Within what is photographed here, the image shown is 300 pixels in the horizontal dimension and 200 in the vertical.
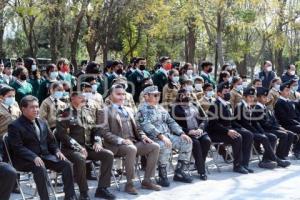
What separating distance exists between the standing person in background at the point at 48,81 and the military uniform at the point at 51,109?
0.99 m

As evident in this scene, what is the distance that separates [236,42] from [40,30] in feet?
39.4

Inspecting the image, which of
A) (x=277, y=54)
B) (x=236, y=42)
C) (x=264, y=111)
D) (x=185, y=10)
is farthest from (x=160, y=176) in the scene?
(x=277, y=54)

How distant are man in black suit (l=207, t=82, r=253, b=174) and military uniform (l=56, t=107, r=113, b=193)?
2.58 meters

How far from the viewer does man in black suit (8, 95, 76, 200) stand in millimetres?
6598

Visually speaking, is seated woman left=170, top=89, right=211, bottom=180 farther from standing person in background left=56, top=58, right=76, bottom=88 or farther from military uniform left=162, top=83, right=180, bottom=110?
standing person in background left=56, top=58, right=76, bottom=88

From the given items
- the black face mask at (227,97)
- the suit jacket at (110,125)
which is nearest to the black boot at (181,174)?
the suit jacket at (110,125)

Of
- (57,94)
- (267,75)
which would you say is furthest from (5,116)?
(267,75)

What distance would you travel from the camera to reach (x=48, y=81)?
377 inches

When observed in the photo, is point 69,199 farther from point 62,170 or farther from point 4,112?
point 4,112

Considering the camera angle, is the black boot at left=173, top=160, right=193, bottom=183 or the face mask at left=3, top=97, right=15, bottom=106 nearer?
the face mask at left=3, top=97, right=15, bottom=106

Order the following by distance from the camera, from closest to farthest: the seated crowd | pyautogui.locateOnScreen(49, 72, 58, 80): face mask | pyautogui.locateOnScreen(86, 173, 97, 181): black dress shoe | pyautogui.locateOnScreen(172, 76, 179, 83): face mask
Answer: the seated crowd → pyautogui.locateOnScreen(86, 173, 97, 181): black dress shoe → pyautogui.locateOnScreen(49, 72, 58, 80): face mask → pyautogui.locateOnScreen(172, 76, 179, 83): face mask

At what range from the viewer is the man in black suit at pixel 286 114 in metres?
11.0

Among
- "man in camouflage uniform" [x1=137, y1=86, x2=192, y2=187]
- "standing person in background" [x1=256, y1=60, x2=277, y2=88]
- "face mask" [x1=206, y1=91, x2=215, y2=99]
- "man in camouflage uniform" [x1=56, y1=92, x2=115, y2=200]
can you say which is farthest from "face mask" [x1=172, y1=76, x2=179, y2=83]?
"standing person in background" [x1=256, y1=60, x2=277, y2=88]

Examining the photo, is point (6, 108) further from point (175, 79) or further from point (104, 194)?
point (175, 79)
